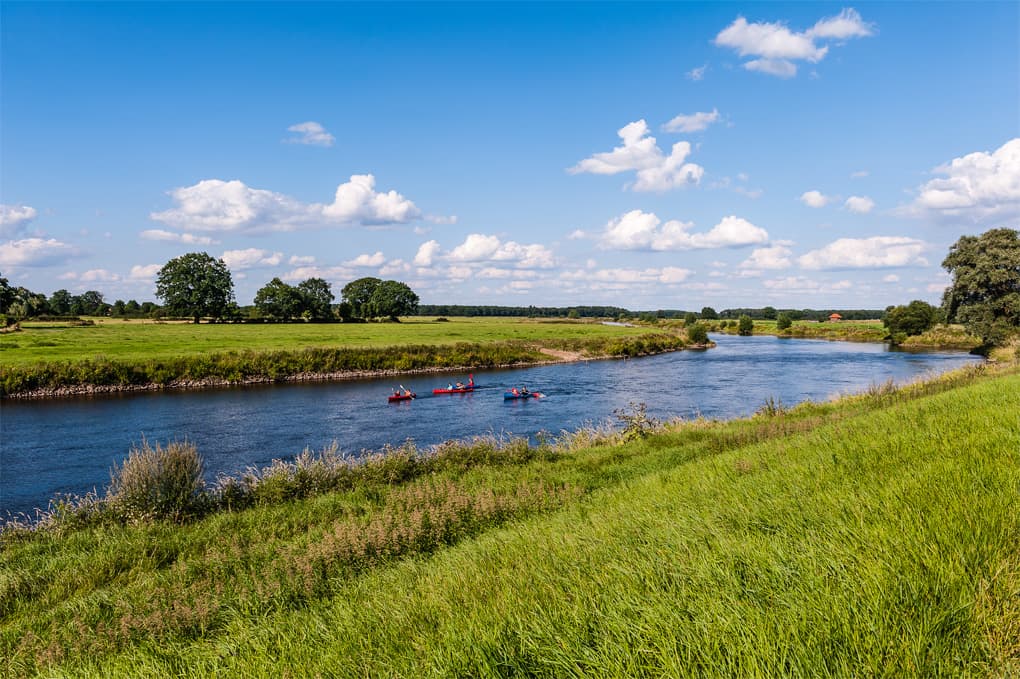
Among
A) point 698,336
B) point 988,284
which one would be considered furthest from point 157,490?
point 698,336

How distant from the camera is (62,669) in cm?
473

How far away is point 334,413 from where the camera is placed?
110 feet

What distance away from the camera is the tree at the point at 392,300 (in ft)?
439

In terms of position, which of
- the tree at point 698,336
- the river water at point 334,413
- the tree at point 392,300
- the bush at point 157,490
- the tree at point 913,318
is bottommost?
the river water at point 334,413

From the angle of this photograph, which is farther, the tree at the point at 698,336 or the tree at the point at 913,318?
the tree at the point at 698,336

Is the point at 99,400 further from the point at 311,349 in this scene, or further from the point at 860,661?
the point at 860,661

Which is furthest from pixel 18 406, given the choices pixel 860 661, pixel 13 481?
pixel 860 661

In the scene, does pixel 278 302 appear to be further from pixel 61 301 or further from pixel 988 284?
pixel 988 284

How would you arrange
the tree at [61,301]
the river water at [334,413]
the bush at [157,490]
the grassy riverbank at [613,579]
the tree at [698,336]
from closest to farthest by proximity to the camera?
the grassy riverbank at [613,579] → the bush at [157,490] → the river water at [334,413] → the tree at [698,336] → the tree at [61,301]

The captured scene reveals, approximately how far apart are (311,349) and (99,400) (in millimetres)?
18462

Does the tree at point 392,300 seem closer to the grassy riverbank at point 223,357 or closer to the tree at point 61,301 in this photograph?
the grassy riverbank at point 223,357

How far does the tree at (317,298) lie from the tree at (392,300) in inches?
437

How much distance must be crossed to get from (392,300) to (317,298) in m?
18.4

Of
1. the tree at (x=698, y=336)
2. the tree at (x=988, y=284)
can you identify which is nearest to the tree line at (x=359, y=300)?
the tree at (x=988, y=284)
